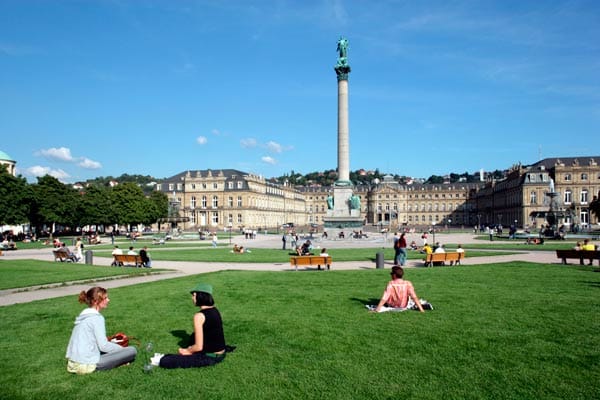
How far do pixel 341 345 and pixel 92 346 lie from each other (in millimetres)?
4476

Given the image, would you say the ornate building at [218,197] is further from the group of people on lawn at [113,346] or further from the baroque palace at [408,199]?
the group of people on lawn at [113,346]

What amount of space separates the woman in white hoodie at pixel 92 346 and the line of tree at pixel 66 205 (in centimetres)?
6419

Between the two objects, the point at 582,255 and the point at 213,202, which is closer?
the point at 582,255

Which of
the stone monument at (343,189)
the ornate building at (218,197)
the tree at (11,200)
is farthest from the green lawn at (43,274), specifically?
the ornate building at (218,197)

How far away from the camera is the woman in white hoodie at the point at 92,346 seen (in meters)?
8.11

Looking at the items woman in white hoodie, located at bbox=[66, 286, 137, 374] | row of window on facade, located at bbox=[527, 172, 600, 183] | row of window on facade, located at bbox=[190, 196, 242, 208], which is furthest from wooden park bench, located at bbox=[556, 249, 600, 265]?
row of window on facade, located at bbox=[190, 196, 242, 208]

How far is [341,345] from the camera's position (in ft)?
30.6

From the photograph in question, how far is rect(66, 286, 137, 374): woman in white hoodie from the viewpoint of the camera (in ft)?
26.6

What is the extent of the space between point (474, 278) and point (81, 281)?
1618 centimetres

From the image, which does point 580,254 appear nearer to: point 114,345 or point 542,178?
point 114,345

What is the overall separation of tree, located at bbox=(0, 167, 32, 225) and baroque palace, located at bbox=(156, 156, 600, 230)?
132 feet

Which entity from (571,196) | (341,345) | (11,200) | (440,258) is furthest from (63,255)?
(571,196)

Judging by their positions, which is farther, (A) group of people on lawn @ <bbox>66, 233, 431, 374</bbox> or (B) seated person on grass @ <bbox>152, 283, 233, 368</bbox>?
(B) seated person on grass @ <bbox>152, 283, 233, 368</bbox>

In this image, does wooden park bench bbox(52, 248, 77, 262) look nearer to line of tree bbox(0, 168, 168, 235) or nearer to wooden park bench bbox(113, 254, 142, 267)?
wooden park bench bbox(113, 254, 142, 267)
